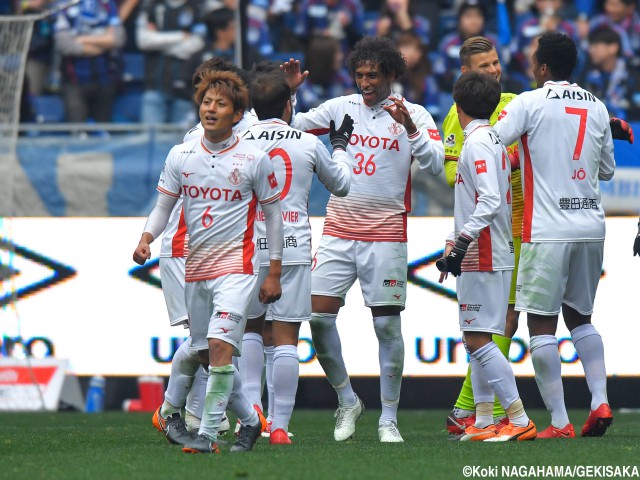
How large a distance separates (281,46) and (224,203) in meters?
8.46

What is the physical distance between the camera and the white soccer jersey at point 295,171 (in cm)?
745

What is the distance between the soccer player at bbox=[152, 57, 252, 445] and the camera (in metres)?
7.60

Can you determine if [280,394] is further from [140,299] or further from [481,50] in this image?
[140,299]

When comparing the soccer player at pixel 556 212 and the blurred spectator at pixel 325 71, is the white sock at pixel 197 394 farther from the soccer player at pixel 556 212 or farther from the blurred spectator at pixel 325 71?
the blurred spectator at pixel 325 71

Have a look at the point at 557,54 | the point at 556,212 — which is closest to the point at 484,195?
the point at 556,212

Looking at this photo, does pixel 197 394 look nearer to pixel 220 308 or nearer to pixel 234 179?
pixel 220 308

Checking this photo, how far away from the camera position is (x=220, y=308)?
6.65 meters

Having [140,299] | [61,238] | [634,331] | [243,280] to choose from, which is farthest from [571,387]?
[243,280]

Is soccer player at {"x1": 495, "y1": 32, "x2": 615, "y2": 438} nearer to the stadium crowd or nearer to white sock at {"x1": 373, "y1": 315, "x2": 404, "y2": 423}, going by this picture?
white sock at {"x1": 373, "y1": 315, "x2": 404, "y2": 423}

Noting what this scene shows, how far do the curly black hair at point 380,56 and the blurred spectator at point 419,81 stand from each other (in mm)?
6351

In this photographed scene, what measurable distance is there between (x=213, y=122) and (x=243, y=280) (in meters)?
0.82

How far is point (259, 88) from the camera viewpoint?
754 cm

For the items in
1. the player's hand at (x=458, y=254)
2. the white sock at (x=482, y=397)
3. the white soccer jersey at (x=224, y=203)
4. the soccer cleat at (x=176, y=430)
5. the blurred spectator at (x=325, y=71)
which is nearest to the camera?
the white soccer jersey at (x=224, y=203)

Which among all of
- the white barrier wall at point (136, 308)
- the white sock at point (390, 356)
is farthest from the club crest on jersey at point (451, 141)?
→ the white barrier wall at point (136, 308)
